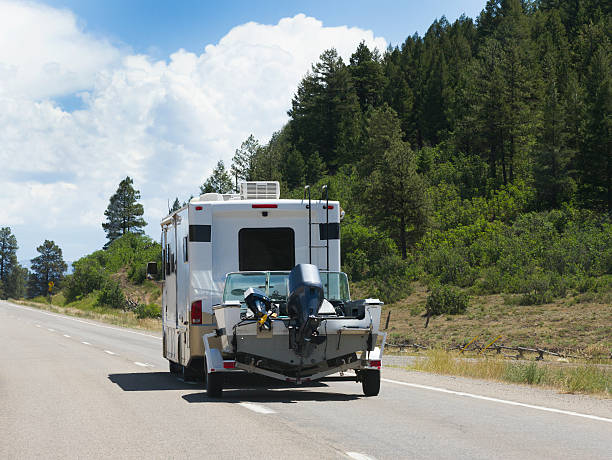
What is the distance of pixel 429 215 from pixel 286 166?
113 feet

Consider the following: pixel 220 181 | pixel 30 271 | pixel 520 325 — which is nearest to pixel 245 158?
pixel 220 181

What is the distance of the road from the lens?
8.02 metres

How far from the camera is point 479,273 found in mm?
57906

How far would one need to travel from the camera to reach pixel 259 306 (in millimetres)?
11750

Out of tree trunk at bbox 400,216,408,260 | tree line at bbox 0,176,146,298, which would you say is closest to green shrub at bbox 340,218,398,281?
tree trunk at bbox 400,216,408,260

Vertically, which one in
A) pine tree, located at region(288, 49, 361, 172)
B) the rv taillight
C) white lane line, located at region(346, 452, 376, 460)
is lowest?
white lane line, located at region(346, 452, 376, 460)

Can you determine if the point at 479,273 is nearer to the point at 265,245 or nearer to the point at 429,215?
the point at 429,215

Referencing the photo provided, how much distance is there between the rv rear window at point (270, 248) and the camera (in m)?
14.4

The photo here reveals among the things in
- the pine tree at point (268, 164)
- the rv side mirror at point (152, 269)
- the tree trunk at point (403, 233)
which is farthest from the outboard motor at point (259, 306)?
the pine tree at point (268, 164)

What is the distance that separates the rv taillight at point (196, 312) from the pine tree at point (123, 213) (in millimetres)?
135199

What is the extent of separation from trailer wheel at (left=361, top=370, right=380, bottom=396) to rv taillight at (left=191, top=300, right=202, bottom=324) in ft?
9.12

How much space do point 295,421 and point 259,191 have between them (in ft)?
19.9

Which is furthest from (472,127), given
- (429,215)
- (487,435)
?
(487,435)

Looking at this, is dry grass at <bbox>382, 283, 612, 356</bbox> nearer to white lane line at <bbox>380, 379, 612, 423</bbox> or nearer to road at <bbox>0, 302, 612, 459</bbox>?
white lane line at <bbox>380, 379, 612, 423</bbox>
